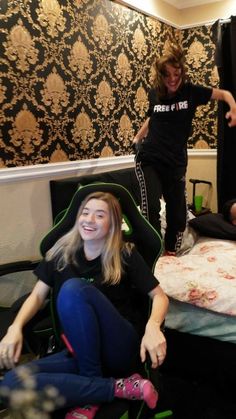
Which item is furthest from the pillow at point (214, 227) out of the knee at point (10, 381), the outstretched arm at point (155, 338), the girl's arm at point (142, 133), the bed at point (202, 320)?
the knee at point (10, 381)

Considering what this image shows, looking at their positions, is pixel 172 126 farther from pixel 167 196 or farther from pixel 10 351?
pixel 10 351

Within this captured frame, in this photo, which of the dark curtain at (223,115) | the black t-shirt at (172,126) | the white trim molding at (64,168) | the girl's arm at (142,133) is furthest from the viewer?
the dark curtain at (223,115)

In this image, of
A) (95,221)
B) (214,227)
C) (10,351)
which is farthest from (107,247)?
(214,227)

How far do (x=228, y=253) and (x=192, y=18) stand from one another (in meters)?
2.57

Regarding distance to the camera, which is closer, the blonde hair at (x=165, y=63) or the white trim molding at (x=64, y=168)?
the blonde hair at (x=165, y=63)

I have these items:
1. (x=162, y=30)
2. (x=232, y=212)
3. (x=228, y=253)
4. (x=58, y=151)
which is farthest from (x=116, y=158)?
(x=162, y=30)

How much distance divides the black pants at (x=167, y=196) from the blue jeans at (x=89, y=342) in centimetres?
103

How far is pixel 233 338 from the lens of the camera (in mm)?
1757

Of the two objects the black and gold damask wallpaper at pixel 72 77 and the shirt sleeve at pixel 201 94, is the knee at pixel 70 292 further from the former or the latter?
the shirt sleeve at pixel 201 94

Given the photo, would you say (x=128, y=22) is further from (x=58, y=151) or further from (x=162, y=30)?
(x=58, y=151)

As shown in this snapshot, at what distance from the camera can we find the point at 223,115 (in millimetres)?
3369

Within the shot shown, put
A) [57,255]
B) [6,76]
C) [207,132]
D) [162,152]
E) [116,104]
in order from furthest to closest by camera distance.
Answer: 1. [207,132]
2. [116,104]
3. [162,152]
4. [6,76]
5. [57,255]

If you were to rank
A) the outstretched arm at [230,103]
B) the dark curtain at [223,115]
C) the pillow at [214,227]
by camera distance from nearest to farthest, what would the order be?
the outstretched arm at [230,103] < the pillow at [214,227] < the dark curtain at [223,115]

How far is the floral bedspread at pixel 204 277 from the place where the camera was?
1.82 meters
